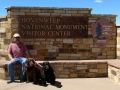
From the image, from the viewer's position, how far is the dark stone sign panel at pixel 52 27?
655 cm

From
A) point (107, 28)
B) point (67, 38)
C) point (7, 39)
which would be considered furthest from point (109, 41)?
point (7, 39)

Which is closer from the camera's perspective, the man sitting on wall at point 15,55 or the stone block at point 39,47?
the man sitting on wall at point 15,55

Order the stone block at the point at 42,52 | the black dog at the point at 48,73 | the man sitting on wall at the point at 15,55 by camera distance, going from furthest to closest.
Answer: the stone block at the point at 42,52 < the man sitting on wall at the point at 15,55 < the black dog at the point at 48,73

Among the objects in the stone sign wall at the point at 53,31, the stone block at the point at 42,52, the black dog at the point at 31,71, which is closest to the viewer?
the black dog at the point at 31,71

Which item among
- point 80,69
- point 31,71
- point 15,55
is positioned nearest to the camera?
point 31,71

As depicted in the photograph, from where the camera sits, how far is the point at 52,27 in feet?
21.9

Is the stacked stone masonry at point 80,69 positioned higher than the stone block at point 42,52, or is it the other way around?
the stone block at point 42,52

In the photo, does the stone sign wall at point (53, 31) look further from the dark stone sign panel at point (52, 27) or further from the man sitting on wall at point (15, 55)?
the man sitting on wall at point (15, 55)

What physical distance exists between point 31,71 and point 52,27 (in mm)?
2011

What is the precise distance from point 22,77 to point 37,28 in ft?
6.18

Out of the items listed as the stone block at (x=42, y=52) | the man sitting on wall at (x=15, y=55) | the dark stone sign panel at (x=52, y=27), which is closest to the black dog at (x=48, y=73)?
the man sitting on wall at (x=15, y=55)

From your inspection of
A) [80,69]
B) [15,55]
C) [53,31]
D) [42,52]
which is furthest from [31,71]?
[53,31]

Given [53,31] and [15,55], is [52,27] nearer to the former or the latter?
[53,31]

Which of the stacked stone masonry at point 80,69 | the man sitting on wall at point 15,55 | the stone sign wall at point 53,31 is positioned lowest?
the stacked stone masonry at point 80,69
